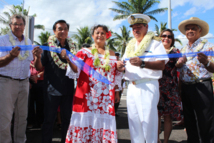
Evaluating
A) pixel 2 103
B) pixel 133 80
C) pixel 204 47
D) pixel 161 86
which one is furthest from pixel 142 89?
pixel 2 103

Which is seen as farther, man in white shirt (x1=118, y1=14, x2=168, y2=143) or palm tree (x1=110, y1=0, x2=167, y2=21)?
palm tree (x1=110, y1=0, x2=167, y2=21)

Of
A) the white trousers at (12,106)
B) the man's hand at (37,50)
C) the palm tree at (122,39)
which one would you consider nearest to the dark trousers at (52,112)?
the white trousers at (12,106)

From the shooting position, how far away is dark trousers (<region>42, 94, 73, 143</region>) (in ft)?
9.66

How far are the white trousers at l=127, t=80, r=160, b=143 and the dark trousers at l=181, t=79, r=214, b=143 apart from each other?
81 cm

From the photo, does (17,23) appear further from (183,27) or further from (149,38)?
(183,27)

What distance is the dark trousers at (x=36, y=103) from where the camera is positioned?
4.69 meters

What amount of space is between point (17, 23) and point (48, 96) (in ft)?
4.61

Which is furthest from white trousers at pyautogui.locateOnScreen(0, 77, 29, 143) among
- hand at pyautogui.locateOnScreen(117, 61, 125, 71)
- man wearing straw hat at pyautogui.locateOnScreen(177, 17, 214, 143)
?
man wearing straw hat at pyautogui.locateOnScreen(177, 17, 214, 143)

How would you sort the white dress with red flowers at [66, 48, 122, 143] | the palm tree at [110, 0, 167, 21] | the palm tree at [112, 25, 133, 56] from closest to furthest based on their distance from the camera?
the white dress with red flowers at [66, 48, 122, 143] → the palm tree at [110, 0, 167, 21] → the palm tree at [112, 25, 133, 56]

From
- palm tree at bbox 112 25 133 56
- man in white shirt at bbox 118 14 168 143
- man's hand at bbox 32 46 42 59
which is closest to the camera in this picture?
man in white shirt at bbox 118 14 168 143

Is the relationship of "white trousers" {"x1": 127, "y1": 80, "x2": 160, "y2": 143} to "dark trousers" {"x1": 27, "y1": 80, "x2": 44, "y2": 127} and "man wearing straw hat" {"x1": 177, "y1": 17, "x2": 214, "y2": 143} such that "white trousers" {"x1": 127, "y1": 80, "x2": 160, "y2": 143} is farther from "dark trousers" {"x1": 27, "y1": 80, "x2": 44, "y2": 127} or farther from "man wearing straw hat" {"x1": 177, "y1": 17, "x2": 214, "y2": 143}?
"dark trousers" {"x1": 27, "y1": 80, "x2": 44, "y2": 127}

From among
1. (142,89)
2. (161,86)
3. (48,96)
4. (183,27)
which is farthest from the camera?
(161,86)

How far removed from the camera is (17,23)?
3.09 meters

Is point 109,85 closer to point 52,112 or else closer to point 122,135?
point 52,112
